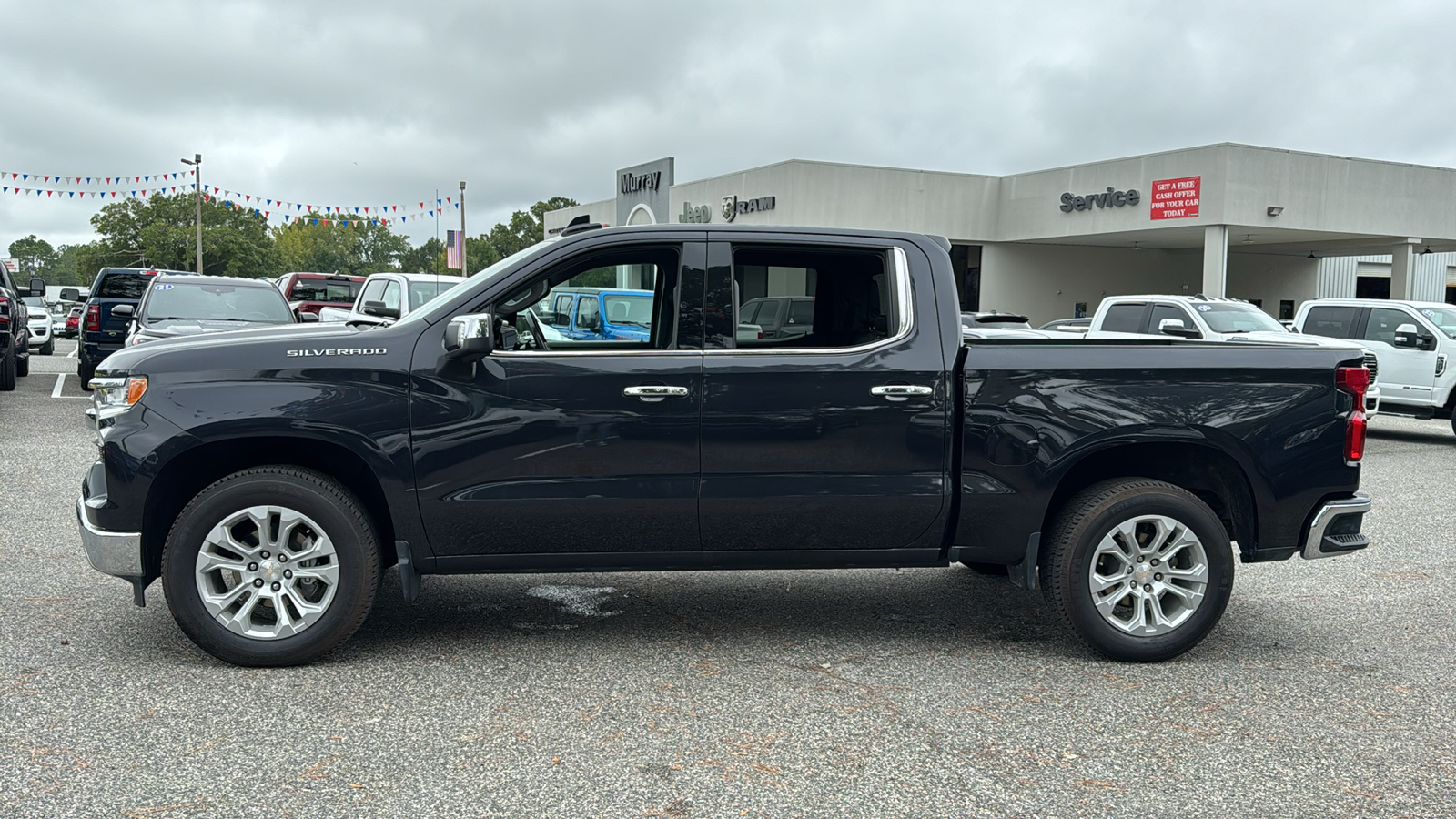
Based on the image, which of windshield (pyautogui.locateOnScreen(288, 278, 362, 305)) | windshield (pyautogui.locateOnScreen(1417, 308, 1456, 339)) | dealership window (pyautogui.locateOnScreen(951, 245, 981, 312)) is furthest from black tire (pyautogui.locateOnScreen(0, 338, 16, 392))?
dealership window (pyautogui.locateOnScreen(951, 245, 981, 312))

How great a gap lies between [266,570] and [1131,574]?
3669 millimetres

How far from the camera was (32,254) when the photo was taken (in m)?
167

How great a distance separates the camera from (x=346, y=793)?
143 inches

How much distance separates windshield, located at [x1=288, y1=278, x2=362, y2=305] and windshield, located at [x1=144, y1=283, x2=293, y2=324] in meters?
8.63

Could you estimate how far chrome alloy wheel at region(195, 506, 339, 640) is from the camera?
4.76 metres

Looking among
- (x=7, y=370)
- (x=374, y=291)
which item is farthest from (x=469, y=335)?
(x=7, y=370)

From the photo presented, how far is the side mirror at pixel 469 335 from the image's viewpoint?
4.65 metres

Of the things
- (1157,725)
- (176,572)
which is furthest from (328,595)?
(1157,725)

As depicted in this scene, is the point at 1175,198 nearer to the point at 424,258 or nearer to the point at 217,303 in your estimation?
the point at 217,303

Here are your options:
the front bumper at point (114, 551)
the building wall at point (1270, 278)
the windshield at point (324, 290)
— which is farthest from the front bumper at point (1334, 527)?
the building wall at point (1270, 278)

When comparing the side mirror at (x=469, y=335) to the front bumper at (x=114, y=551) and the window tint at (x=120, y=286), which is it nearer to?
the front bumper at (x=114, y=551)

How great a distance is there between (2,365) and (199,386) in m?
13.8

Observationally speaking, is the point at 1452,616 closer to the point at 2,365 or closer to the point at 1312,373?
the point at 1312,373

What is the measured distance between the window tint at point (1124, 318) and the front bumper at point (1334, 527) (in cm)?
1069
